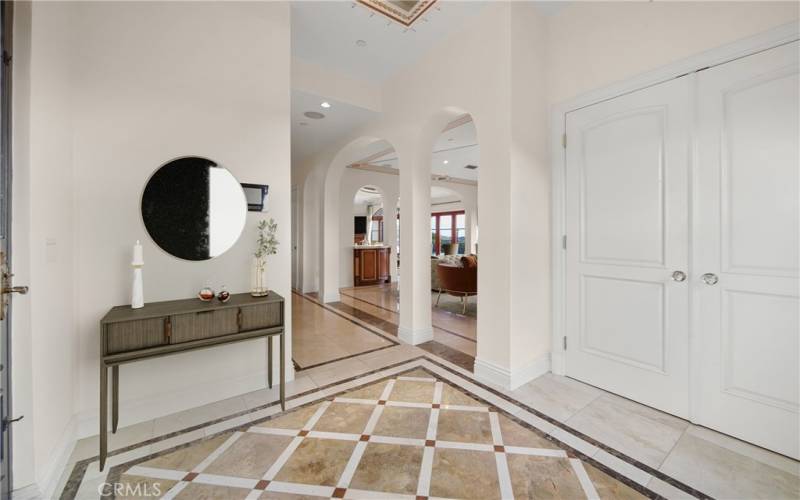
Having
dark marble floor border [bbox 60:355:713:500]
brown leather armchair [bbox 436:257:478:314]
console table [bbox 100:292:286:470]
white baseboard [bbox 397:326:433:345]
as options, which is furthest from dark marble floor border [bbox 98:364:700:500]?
brown leather armchair [bbox 436:257:478:314]

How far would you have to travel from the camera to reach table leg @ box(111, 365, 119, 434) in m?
1.81

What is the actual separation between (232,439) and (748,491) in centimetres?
265

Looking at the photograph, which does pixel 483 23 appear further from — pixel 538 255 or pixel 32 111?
pixel 32 111

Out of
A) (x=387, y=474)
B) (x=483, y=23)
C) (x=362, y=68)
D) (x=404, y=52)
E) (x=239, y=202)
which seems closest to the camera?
(x=387, y=474)

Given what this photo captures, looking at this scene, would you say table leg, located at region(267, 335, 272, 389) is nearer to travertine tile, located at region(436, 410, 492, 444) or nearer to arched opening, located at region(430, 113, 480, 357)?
travertine tile, located at region(436, 410, 492, 444)

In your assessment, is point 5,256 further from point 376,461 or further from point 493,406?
point 493,406

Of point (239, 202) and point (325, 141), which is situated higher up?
point (325, 141)

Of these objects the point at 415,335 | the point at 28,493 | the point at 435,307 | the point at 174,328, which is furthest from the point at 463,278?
the point at 28,493

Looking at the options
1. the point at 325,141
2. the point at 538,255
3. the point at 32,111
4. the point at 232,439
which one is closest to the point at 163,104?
the point at 32,111

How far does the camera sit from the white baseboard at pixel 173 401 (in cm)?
201

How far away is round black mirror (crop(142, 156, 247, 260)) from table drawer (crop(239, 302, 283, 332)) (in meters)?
0.54

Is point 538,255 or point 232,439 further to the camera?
point 538,255

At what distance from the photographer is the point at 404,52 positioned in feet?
11.1

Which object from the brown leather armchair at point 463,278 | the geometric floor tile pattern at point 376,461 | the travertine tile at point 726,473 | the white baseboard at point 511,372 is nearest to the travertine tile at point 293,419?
the geometric floor tile pattern at point 376,461
